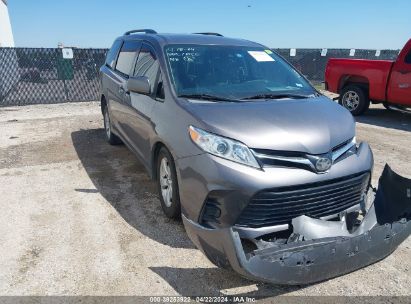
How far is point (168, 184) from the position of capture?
Answer: 3.54 meters

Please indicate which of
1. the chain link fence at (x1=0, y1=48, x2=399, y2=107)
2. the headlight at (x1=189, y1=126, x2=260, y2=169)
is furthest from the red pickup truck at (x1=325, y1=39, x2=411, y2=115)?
the chain link fence at (x1=0, y1=48, x2=399, y2=107)

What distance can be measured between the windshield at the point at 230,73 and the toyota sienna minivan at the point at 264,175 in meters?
0.02

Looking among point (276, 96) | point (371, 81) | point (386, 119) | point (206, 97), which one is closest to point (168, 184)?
point (206, 97)

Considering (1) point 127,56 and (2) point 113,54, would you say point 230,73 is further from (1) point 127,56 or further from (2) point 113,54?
(2) point 113,54

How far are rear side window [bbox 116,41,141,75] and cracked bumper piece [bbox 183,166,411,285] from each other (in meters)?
2.69

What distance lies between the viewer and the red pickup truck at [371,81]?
8.38 meters

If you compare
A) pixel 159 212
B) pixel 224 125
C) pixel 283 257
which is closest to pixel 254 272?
pixel 283 257

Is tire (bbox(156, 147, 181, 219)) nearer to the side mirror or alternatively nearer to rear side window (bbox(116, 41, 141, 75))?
the side mirror

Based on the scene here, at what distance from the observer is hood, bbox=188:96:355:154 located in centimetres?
271

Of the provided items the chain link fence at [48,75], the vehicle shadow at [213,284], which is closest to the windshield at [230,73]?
the vehicle shadow at [213,284]

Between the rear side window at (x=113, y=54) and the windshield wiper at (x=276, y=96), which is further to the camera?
the rear side window at (x=113, y=54)

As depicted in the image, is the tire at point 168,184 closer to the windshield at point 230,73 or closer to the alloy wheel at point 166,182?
the alloy wheel at point 166,182

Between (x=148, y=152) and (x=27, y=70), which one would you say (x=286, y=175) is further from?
(x=27, y=70)

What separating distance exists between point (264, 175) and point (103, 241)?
68.1 inches
